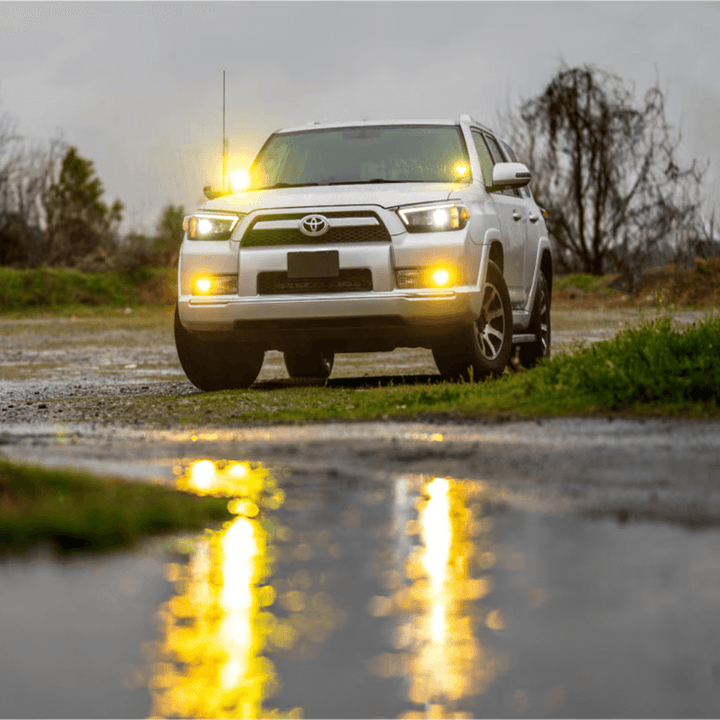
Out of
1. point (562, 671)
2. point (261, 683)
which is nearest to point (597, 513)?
point (562, 671)

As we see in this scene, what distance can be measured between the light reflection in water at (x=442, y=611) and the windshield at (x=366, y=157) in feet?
17.9

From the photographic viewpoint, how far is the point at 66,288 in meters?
32.6

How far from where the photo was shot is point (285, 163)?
394 inches

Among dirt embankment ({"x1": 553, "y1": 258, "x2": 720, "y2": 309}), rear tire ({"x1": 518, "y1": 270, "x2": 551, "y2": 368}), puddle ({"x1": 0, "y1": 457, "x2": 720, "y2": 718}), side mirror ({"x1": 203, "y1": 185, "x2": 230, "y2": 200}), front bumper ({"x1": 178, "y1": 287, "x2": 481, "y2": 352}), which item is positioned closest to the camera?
puddle ({"x1": 0, "y1": 457, "x2": 720, "y2": 718})

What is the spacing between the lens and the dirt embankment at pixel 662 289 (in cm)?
2960

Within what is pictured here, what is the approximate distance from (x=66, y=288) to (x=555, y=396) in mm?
26955

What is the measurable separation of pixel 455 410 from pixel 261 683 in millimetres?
4339

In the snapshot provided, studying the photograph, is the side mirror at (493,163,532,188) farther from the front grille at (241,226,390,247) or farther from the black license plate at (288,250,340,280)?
the black license plate at (288,250,340,280)

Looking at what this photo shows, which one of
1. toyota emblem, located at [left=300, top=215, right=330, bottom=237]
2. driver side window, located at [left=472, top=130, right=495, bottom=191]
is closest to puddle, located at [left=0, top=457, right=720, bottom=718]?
toyota emblem, located at [left=300, top=215, right=330, bottom=237]

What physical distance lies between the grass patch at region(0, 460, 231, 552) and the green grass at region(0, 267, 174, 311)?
27.4 meters

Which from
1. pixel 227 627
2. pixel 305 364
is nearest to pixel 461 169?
pixel 305 364

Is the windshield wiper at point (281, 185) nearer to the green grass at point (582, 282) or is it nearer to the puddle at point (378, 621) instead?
the puddle at point (378, 621)

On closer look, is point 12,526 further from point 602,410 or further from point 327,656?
point 602,410

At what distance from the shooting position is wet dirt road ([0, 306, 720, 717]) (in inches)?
105
